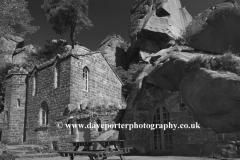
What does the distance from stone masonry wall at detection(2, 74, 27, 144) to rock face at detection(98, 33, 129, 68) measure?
12678mm

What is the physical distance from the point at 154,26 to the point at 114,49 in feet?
25.1

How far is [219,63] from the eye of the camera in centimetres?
753

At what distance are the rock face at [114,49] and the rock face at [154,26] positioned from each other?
7.40ft

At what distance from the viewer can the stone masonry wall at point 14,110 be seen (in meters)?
19.0

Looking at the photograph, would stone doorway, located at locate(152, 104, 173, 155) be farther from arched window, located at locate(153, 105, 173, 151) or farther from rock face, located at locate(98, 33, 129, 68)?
rock face, located at locate(98, 33, 129, 68)

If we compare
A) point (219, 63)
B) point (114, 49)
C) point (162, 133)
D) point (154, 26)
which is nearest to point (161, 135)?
point (162, 133)

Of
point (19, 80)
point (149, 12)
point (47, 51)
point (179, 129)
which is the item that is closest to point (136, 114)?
point (179, 129)

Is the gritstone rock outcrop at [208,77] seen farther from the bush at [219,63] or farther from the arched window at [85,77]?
the arched window at [85,77]

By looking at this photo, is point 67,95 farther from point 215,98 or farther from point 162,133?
point 215,98

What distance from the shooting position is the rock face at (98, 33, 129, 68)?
3091 centimetres

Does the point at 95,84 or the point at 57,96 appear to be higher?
the point at 95,84

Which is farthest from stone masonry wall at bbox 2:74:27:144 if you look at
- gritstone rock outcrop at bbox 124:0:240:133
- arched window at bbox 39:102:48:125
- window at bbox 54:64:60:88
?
gritstone rock outcrop at bbox 124:0:240:133

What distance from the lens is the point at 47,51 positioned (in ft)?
109

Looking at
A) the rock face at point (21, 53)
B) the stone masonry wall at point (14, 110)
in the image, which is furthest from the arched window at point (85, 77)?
the rock face at point (21, 53)
